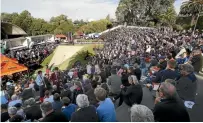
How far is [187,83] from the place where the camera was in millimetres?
5129

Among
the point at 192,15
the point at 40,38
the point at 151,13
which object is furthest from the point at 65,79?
the point at 151,13

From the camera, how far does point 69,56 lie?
31438 millimetres

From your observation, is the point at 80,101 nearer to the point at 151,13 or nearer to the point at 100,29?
the point at 151,13

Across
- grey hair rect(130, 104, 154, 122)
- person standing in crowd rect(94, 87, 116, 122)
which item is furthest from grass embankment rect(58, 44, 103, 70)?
grey hair rect(130, 104, 154, 122)

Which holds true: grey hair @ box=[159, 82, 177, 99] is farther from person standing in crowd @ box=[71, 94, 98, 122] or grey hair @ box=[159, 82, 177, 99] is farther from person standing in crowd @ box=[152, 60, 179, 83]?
person standing in crowd @ box=[152, 60, 179, 83]

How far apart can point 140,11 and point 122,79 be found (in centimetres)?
5811

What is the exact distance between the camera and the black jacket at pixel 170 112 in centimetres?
362

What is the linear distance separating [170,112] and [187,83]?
1.71 metres

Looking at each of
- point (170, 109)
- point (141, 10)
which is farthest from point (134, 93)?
point (141, 10)

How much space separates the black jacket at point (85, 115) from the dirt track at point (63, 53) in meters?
27.4

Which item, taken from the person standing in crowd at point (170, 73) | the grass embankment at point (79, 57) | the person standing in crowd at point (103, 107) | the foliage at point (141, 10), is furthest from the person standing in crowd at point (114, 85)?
the foliage at point (141, 10)

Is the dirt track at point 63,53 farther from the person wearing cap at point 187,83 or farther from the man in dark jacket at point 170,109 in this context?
the man in dark jacket at point 170,109

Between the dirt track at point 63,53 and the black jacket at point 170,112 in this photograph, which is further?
the dirt track at point 63,53

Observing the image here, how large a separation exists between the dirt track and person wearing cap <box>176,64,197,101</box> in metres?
26.6
